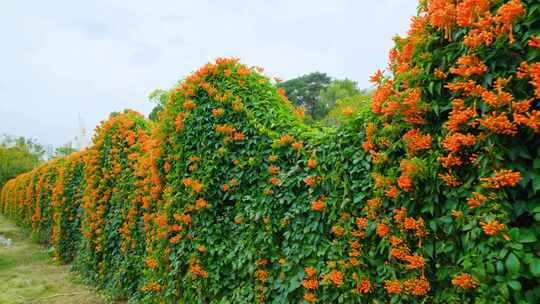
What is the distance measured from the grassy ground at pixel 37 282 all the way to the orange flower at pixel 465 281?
5504 mm

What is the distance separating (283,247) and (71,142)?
2177 inches

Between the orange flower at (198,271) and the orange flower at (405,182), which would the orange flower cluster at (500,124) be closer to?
the orange flower at (405,182)

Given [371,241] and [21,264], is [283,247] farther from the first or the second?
[21,264]

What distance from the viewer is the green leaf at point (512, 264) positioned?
53.4 inches

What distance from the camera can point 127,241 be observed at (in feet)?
17.4

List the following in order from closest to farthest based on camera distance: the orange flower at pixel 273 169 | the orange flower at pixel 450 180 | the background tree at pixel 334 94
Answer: the orange flower at pixel 450 180, the orange flower at pixel 273 169, the background tree at pixel 334 94

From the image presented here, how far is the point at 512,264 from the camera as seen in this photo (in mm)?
1367

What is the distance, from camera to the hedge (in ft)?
4.81

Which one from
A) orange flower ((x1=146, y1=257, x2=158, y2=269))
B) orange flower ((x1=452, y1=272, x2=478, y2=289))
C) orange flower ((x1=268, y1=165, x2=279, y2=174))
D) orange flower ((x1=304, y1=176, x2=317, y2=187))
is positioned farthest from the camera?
orange flower ((x1=146, y1=257, x2=158, y2=269))

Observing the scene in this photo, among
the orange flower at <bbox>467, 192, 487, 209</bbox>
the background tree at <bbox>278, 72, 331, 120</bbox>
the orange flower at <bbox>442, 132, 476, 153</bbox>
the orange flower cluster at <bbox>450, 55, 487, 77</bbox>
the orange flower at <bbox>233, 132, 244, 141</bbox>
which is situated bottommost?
the orange flower at <bbox>467, 192, 487, 209</bbox>

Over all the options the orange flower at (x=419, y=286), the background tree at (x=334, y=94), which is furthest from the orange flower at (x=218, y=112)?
the background tree at (x=334, y=94)

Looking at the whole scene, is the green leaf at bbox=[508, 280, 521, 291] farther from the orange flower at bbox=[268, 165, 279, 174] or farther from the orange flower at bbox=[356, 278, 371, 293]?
the orange flower at bbox=[268, 165, 279, 174]

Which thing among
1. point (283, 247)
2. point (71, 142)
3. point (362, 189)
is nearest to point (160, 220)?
point (283, 247)

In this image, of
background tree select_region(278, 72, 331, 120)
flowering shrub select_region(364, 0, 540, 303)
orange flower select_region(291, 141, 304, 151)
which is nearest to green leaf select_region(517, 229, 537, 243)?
flowering shrub select_region(364, 0, 540, 303)
